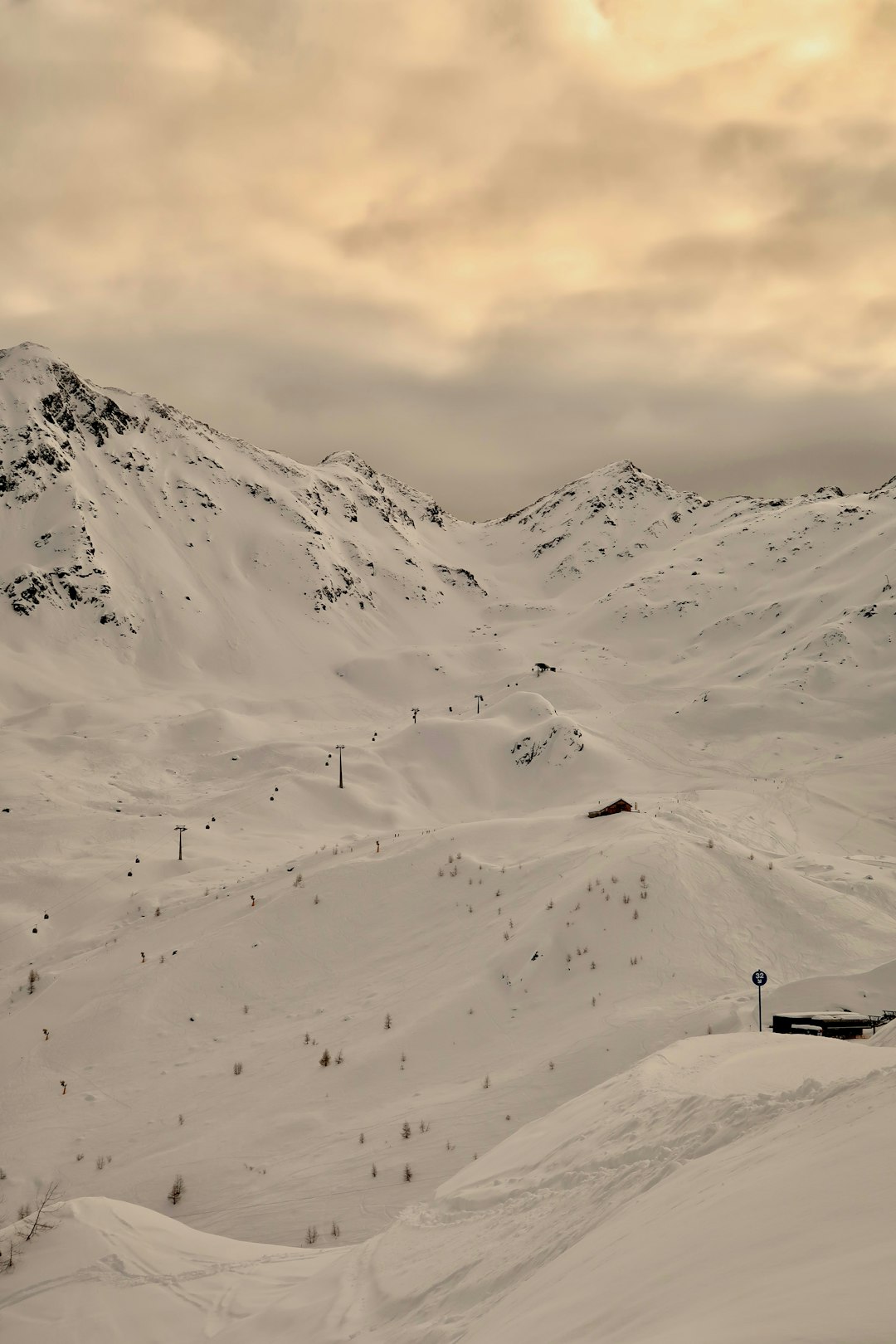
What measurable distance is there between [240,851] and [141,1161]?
2328cm

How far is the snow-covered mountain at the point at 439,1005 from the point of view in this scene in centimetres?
615

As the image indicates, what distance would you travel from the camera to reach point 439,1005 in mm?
16000

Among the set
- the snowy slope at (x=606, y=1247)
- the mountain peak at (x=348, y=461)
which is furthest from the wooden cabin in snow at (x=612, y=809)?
the mountain peak at (x=348, y=461)

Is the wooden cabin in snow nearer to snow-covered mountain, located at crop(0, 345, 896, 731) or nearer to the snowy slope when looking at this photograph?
the snowy slope

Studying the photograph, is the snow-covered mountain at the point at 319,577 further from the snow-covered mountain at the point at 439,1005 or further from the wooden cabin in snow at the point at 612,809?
the wooden cabin in snow at the point at 612,809

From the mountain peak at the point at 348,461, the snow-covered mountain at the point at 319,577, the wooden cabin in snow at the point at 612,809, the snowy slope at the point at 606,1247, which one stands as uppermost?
the mountain peak at the point at 348,461

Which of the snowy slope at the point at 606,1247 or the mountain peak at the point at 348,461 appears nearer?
the snowy slope at the point at 606,1247

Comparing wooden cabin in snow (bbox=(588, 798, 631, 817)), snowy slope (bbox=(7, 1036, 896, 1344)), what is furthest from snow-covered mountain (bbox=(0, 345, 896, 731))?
snowy slope (bbox=(7, 1036, 896, 1344))

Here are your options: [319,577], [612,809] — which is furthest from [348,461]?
[612,809]

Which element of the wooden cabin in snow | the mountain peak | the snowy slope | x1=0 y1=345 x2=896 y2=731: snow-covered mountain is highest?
the mountain peak

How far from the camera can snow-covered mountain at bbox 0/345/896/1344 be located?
6.15 meters

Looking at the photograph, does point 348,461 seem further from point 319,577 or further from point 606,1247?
point 606,1247

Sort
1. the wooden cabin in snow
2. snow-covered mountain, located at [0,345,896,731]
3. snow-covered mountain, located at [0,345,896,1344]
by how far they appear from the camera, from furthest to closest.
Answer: snow-covered mountain, located at [0,345,896,731]
the wooden cabin in snow
snow-covered mountain, located at [0,345,896,1344]

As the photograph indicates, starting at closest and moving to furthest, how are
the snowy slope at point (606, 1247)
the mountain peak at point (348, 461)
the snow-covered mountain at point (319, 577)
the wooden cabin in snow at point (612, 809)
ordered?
the snowy slope at point (606, 1247), the wooden cabin in snow at point (612, 809), the snow-covered mountain at point (319, 577), the mountain peak at point (348, 461)
